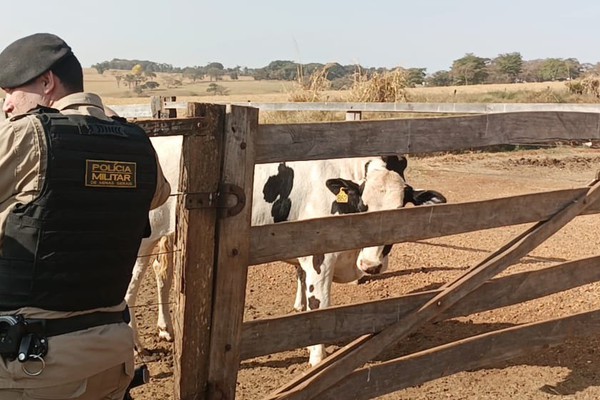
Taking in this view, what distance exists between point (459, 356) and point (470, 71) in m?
58.6

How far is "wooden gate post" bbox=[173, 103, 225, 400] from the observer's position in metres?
2.95

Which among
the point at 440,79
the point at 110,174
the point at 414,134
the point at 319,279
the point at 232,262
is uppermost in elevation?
the point at 440,79

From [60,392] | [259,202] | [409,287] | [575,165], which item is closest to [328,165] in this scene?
[259,202]

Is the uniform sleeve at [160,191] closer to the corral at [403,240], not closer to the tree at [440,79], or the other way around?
the corral at [403,240]

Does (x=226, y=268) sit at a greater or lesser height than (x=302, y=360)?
greater

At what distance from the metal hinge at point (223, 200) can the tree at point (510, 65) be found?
63957 mm

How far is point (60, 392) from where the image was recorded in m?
2.26

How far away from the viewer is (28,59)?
2.25 metres

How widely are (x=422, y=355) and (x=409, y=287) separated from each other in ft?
12.6

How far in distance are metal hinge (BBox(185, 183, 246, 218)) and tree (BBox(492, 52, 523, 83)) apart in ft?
210

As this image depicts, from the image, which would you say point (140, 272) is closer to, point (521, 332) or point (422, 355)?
point (422, 355)

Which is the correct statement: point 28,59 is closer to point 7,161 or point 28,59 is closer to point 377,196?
point 7,161

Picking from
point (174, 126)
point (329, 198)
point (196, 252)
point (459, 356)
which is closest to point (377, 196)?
point (329, 198)

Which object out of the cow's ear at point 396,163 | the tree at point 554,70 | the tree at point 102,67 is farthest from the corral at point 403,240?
the tree at point 102,67
